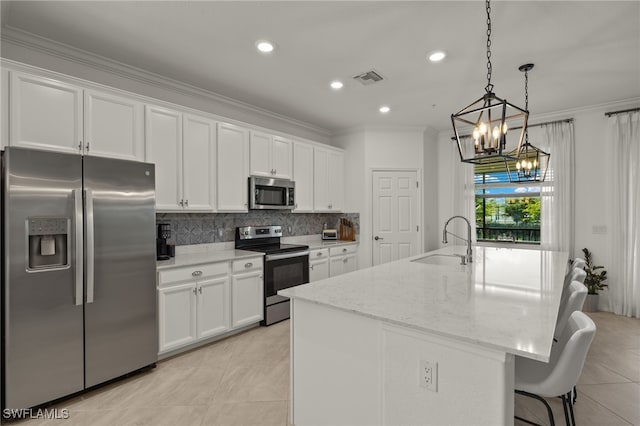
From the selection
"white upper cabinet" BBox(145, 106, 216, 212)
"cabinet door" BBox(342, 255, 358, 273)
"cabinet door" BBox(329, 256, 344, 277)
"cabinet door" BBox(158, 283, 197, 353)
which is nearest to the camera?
"cabinet door" BBox(158, 283, 197, 353)

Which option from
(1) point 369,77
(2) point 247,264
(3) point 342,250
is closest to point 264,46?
(1) point 369,77

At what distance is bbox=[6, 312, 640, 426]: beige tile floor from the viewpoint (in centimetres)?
208

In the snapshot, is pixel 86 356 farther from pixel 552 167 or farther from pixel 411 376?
pixel 552 167

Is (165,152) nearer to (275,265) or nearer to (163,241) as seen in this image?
(163,241)

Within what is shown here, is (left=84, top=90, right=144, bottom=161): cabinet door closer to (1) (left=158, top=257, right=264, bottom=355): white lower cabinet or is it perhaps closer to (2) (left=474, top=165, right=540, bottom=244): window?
(1) (left=158, top=257, right=264, bottom=355): white lower cabinet

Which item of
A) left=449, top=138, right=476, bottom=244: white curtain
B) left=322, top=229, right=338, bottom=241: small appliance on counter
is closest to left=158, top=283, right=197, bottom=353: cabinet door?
left=322, top=229, right=338, bottom=241: small appliance on counter

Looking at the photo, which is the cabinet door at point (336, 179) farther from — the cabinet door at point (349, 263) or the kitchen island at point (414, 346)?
the kitchen island at point (414, 346)

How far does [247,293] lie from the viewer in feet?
11.6

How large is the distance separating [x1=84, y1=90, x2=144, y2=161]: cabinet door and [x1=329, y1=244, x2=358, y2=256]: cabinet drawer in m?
2.79

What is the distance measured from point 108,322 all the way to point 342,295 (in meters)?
1.85

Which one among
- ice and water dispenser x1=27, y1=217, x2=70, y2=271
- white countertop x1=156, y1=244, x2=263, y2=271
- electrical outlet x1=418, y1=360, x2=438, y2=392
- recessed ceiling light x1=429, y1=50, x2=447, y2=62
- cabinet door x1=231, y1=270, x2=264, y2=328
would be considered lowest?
cabinet door x1=231, y1=270, x2=264, y2=328

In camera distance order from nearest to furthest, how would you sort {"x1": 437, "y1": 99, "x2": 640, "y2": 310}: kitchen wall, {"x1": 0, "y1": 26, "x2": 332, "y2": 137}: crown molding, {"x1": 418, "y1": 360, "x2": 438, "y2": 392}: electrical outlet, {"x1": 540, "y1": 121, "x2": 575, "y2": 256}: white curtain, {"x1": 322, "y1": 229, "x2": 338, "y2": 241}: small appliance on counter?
1. {"x1": 418, "y1": 360, "x2": 438, "y2": 392}: electrical outlet
2. {"x1": 0, "y1": 26, "x2": 332, "y2": 137}: crown molding
3. {"x1": 437, "y1": 99, "x2": 640, "y2": 310}: kitchen wall
4. {"x1": 540, "y1": 121, "x2": 575, "y2": 256}: white curtain
5. {"x1": 322, "y1": 229, "x2": 338, "y2": 241}: small appliance on counter

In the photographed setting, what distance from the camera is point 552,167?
15.1 feet

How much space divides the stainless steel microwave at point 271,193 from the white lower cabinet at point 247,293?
715mm
